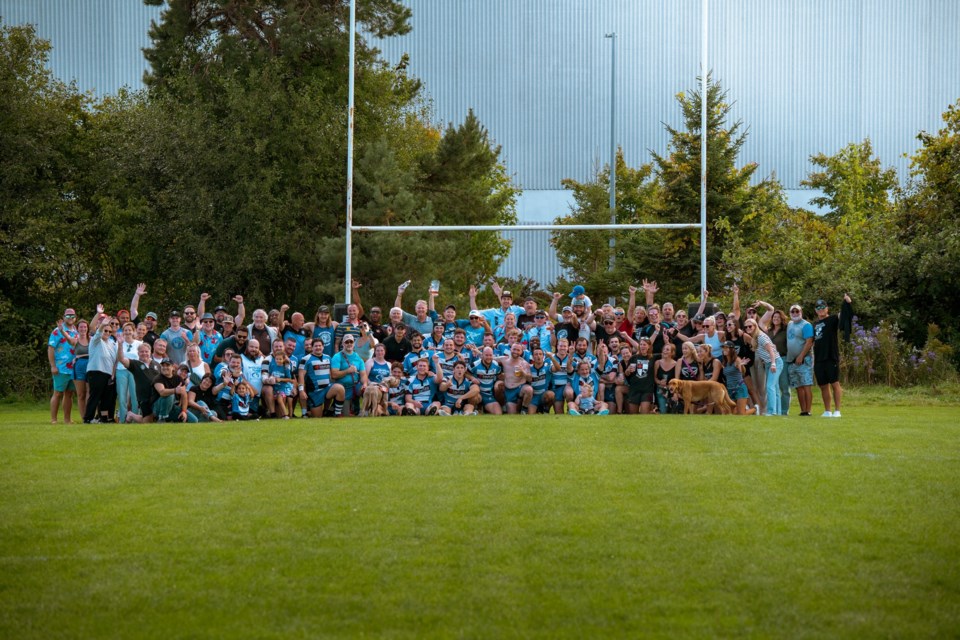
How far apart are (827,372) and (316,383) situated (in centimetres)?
617

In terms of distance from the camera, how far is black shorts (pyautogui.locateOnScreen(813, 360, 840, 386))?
13258mm

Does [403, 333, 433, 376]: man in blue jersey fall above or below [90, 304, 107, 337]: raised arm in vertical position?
below

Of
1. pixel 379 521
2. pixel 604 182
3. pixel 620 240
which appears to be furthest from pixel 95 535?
pixel 604 182

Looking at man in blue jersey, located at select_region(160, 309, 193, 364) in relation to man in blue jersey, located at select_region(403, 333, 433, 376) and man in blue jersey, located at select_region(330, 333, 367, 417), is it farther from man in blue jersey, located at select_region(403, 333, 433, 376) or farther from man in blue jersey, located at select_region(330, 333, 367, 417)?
man in blue jersey, located at select_region(403, 333, 433, 376)

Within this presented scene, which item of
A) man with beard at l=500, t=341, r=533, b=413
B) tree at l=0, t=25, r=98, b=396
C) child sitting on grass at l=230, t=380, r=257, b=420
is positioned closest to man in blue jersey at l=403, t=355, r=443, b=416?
man with beard at l=500, t=341, r=533, b=413

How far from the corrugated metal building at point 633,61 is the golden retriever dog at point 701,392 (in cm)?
1216

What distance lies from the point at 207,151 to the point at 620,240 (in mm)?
10712

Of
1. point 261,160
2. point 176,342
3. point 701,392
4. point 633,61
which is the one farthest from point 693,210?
point 176,342

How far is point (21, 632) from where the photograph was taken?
173 inches

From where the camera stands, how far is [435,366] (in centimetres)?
1414

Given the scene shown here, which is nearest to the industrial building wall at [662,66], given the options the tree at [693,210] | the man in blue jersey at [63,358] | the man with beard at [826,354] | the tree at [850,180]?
the tree at [693,210]

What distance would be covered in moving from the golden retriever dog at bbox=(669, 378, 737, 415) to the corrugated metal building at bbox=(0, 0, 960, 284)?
39.9 feet

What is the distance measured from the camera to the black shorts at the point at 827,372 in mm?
13258

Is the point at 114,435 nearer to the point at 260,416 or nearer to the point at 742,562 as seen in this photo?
the point at 260,416
